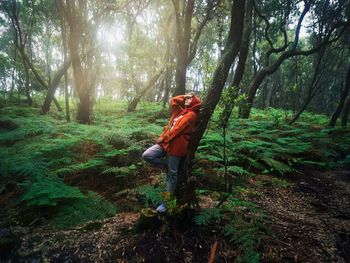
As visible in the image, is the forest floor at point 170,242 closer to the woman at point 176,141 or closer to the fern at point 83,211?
the fern at point 83,211

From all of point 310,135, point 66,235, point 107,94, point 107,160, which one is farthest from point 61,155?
point 107,94

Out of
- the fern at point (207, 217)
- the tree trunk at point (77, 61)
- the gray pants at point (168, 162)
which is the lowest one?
the fern at point (207, 217)

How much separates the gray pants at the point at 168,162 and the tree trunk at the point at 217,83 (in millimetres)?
146

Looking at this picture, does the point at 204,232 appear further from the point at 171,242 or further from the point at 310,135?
the point at 310,135

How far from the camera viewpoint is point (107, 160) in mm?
6277

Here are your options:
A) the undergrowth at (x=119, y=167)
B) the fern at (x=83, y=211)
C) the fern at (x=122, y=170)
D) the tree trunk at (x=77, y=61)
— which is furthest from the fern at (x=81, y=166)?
the tree trunk at (x=77, y=61)

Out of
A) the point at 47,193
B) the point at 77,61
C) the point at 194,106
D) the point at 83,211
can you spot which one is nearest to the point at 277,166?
the point at 194,106

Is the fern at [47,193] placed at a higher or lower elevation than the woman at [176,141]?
lower

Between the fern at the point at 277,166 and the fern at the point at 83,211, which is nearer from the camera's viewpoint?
the fern at the point at 83,211

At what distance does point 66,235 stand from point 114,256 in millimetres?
936

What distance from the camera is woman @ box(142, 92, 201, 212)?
397 cm

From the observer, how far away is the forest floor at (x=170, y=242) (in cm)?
351

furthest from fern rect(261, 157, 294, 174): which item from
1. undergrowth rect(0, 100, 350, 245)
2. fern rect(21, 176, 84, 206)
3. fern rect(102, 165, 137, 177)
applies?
fern rect(21, 176, 84, 206)

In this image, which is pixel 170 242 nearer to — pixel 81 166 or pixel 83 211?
pixel 83 211
